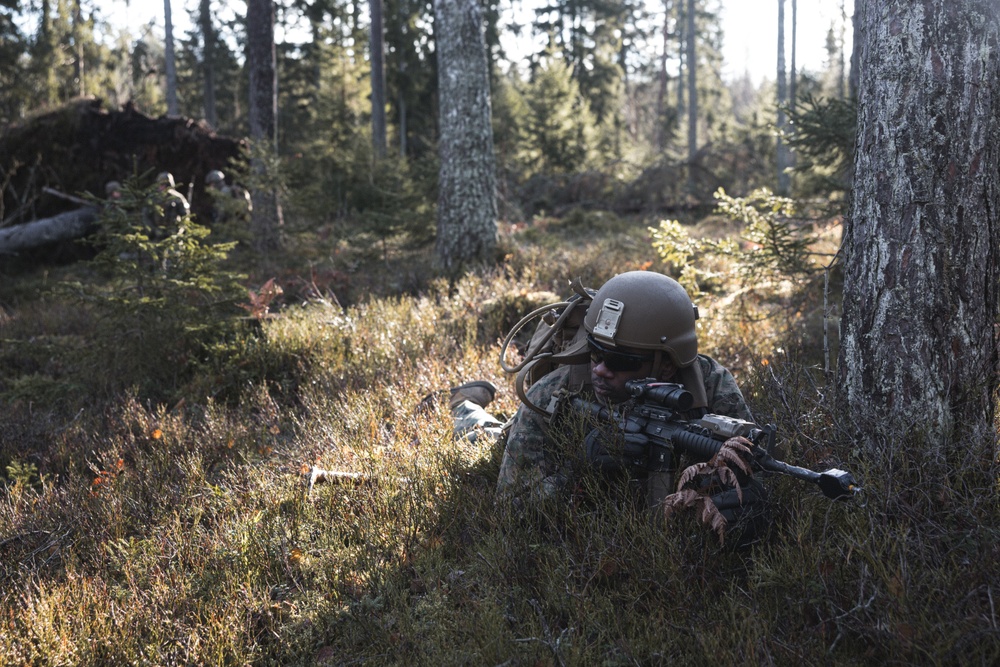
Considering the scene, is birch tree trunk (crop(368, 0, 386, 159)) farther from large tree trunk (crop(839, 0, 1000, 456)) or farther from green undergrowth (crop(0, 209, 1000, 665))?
large tree trunk (crop(839, 0, 1000, 456))

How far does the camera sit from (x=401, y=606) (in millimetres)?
2732

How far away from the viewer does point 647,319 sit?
300 cm

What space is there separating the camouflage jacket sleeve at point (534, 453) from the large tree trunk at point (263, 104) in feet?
30.8

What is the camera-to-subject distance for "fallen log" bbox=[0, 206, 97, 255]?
11.2 m

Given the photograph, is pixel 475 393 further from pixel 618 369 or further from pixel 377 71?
pixel 377 71

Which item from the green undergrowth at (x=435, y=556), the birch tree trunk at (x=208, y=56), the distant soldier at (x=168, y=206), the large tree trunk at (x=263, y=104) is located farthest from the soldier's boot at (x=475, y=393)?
the birch tree trunk at (x=208, y=56)

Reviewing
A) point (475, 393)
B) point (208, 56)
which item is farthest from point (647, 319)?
point (208, 56)

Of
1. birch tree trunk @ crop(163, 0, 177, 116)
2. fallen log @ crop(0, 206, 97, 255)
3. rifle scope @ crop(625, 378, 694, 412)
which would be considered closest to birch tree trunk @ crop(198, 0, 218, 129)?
birch tree trunk @ crop(163, 0, 177, 116)

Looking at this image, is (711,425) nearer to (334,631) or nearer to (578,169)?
(334,631)

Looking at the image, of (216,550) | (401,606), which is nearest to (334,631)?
(401,606)

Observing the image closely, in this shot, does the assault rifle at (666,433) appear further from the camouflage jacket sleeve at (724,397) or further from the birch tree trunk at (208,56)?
the birch tree trunk at (208,56)

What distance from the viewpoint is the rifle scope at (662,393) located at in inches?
105

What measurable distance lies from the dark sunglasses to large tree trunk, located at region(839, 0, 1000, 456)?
103 cm

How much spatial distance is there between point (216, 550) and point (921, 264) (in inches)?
137
